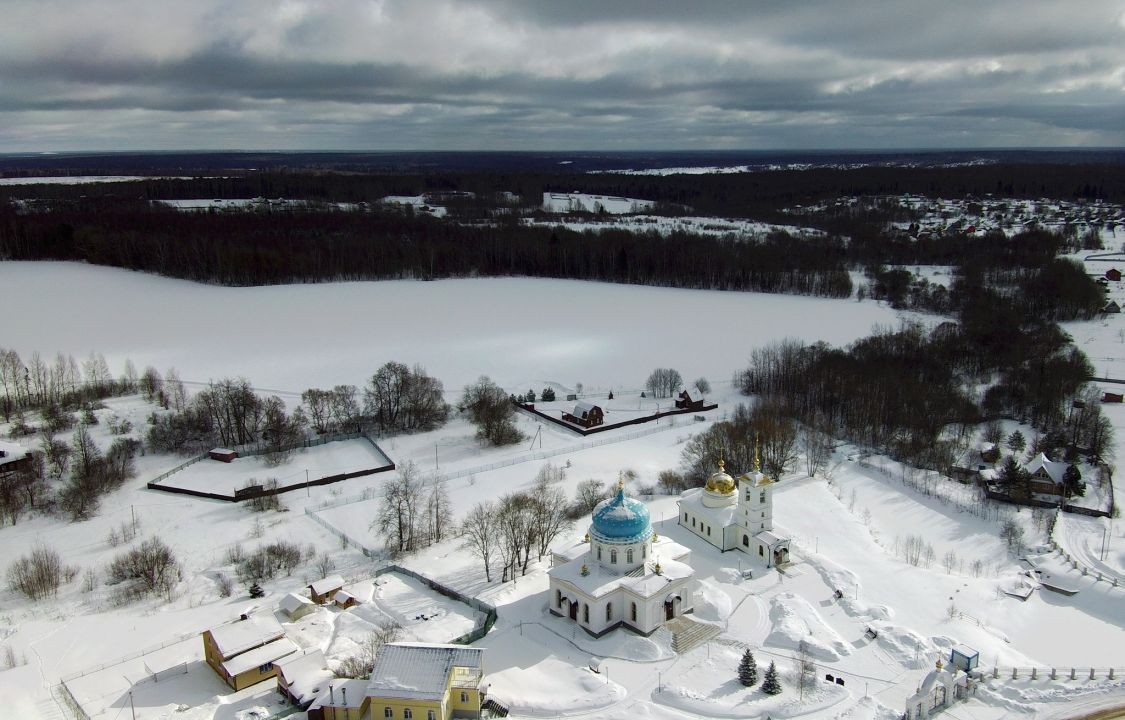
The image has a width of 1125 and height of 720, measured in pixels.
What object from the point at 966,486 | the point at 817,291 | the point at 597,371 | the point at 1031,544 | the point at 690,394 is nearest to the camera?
the point at 1031,544

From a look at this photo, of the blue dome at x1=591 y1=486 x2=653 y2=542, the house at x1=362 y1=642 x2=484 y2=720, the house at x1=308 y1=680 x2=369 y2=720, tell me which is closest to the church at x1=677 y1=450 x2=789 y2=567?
the blue dome at x1=591 y1=486 x2=653 y2=542

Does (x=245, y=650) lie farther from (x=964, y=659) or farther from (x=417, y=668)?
(x=964, y=659)

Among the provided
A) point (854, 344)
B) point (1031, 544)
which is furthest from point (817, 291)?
point (1031, 544)

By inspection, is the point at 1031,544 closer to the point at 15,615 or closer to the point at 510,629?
the point at 510,629

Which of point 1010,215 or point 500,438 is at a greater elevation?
point 1010,215

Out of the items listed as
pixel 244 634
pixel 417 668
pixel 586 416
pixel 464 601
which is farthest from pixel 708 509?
pixel 244 634

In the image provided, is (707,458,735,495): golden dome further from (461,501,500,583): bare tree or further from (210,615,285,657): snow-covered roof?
(210,615,285,657): snow-covered roof
